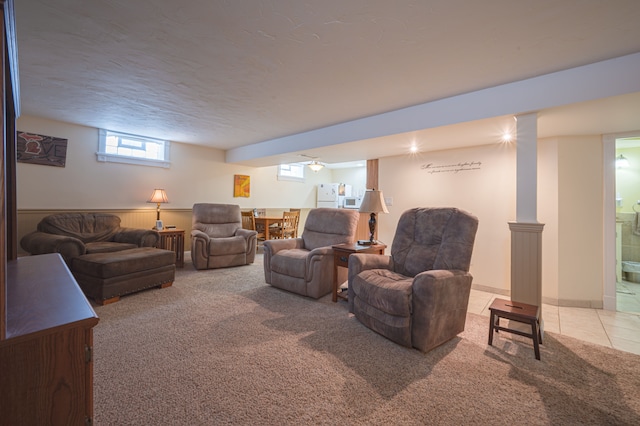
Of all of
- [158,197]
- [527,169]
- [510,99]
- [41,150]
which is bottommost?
[158,197]

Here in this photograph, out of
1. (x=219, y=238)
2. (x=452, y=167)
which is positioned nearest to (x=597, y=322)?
(x=452, y=167)

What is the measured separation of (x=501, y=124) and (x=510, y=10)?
1446 millimetres

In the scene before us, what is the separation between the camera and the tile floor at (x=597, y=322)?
2318mm

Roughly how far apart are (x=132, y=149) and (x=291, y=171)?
369 cm

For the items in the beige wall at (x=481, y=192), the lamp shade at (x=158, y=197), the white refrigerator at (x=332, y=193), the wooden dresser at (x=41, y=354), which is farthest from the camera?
the white refrigerator at (x=332, y=193)

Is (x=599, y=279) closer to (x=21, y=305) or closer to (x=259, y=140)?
(x=21, y=305)

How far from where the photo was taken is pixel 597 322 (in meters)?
2.70

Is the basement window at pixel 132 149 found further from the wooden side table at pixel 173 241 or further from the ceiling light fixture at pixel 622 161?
the ceiling light fixture at pixel 622 161

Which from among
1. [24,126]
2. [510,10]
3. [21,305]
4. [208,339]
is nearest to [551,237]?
[510,10]

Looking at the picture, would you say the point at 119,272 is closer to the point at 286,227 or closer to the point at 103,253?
the point at 103,253

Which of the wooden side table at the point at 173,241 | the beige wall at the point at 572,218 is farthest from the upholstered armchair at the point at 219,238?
the beige wall at the point at 572,218

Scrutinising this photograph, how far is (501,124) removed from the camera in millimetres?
2820

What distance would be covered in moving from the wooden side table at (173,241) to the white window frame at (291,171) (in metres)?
3.26

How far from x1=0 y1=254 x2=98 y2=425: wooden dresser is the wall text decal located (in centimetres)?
424
